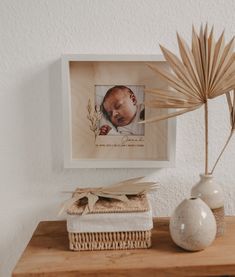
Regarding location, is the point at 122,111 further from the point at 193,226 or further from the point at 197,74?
the point at 193,226

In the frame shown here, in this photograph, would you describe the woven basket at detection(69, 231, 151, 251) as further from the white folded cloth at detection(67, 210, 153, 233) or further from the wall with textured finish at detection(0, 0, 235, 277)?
the wall with textured finish at detection(0, 0, 235, 277)

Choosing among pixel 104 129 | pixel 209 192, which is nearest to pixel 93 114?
pixel 104 129

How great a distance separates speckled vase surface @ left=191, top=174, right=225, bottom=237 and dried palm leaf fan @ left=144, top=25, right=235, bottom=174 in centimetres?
14

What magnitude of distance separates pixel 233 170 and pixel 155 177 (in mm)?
191

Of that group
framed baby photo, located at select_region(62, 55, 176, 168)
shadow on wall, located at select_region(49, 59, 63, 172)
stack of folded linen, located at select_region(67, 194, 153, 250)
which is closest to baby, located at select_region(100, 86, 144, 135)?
framed baby photo, located at select_region(62, 55, 176, 168)

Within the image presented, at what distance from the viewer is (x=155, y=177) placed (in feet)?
2.92

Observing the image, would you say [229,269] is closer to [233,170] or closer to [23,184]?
[233,170]

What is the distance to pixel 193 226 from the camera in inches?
26.3

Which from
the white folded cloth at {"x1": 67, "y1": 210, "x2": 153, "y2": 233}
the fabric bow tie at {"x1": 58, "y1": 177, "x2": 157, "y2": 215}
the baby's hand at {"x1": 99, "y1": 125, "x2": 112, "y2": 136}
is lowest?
the white folded cloth at {"x1": 67, "y1": 210, "x2": 153, "y2": 233}

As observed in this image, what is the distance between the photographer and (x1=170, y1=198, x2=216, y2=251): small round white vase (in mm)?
669

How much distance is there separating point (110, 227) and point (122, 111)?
0.28 meters

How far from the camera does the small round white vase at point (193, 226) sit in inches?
26.3

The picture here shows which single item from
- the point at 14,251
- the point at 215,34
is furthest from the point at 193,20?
the point at 14,251

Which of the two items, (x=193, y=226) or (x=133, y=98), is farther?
(x=133, y=98)
